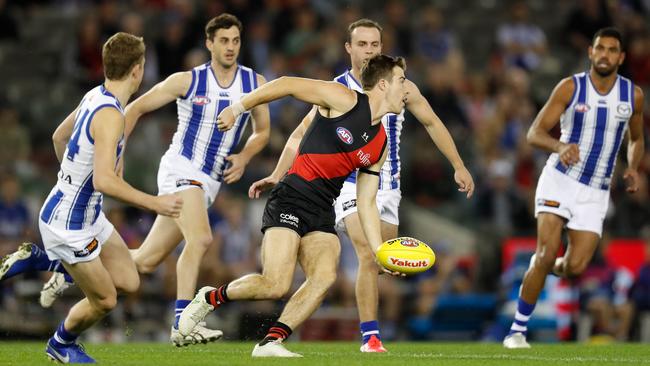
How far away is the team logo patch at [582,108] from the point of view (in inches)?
460

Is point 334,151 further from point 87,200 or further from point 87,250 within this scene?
point 87,250

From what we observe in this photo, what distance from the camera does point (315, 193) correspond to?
954 centimetres

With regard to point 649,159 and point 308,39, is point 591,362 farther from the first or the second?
point 308,39

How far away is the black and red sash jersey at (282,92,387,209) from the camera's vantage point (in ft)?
31.1

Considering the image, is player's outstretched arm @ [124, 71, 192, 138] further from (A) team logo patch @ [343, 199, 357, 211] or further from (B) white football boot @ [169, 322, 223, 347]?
(B) white football boot @ [169, 322, 223, 347]

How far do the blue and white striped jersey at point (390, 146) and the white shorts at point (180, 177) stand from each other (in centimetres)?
133

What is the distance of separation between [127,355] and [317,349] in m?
2.06

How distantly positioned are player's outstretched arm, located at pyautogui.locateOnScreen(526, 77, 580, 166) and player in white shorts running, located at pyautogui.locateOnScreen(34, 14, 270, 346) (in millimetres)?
2530

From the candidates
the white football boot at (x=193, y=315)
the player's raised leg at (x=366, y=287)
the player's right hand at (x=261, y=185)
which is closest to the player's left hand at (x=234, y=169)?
the player's right hand at (x=261, y=185)

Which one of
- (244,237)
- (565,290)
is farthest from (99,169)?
(565,290)

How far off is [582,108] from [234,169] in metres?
3.38

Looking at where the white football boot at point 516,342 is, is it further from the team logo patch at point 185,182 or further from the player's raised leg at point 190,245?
the team logo patch at point 185,182

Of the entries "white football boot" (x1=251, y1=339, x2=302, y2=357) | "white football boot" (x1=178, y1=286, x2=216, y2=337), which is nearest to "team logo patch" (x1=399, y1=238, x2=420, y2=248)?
"white football boot" (x1=251, y1=339, x2=302, y2=357)

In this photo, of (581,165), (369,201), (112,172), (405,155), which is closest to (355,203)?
(369,201)
